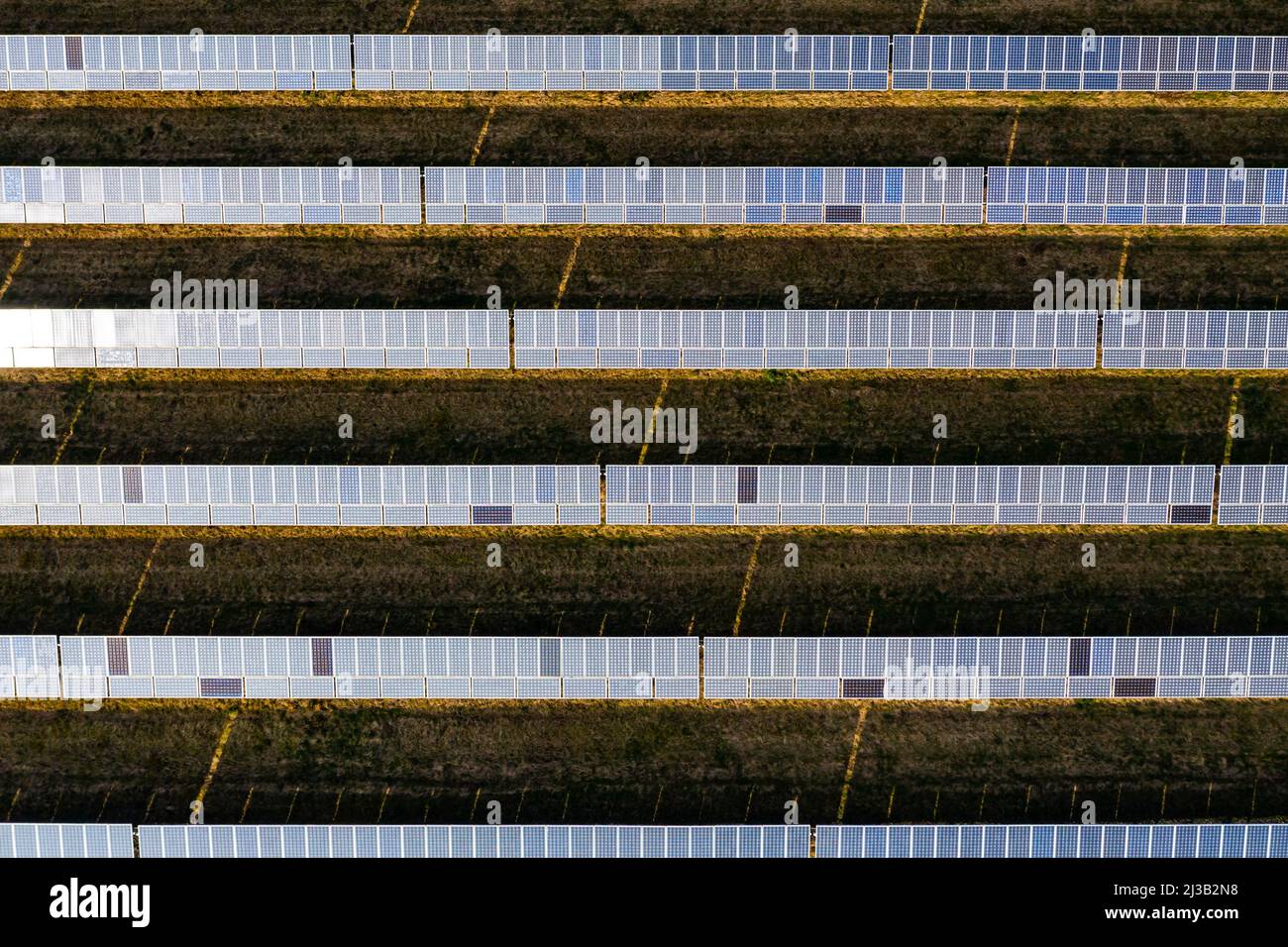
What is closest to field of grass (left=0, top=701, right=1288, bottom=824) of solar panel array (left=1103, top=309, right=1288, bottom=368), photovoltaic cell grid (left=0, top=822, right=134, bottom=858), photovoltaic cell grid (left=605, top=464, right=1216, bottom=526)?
photovoltaic cell grid (left=0, top=822, right=134, bottom=858)

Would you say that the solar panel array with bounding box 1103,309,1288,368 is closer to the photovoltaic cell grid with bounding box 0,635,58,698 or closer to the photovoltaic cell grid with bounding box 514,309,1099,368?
the photovoltaic cell grid with bounding box 514,309,1099,368

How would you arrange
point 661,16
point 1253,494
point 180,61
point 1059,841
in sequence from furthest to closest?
point 661,16 < point 180,61 < point 1253,494 < point 1059,841

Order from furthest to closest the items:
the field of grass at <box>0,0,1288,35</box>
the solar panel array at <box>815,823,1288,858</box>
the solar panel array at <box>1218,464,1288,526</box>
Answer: the field of grass at <box>0,0,1288,35</box> → the solar panel array at <box>1218,464,1288,526</box> → the solar panel array at <box>815,823,1288,858</box>

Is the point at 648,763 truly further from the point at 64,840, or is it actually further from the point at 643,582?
the point at 64,840

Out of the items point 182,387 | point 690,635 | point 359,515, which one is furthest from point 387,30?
point 690,635

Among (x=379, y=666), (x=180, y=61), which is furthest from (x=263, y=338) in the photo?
(x=379, y=666)
